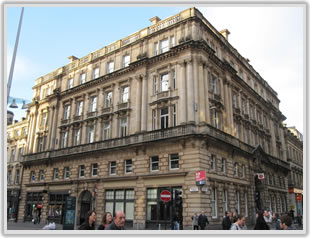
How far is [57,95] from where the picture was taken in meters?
44.3

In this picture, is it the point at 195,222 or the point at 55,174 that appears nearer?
the point at 195,222

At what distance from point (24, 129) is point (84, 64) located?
23374mm

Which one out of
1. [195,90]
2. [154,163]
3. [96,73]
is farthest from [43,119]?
[195,90]

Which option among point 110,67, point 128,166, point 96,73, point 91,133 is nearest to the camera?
point 128,166

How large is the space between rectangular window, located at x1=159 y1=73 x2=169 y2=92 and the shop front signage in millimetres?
10583

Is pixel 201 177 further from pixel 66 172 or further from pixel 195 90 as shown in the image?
pixel 66 172

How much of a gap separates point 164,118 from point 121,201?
975cm

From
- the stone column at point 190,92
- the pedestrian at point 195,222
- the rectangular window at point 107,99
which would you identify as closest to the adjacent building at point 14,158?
the rectangular window at point 107,99

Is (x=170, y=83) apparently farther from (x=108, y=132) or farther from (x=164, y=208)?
(x=164, y=208)

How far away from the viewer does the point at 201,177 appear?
24812mm

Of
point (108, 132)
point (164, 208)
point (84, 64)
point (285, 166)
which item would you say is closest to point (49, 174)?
point (108, 132)

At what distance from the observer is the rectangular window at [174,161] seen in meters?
27.6

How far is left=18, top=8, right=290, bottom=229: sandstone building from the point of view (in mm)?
27438

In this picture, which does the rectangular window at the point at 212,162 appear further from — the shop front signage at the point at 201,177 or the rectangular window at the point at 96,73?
the rectangular window at the point at 96,73
